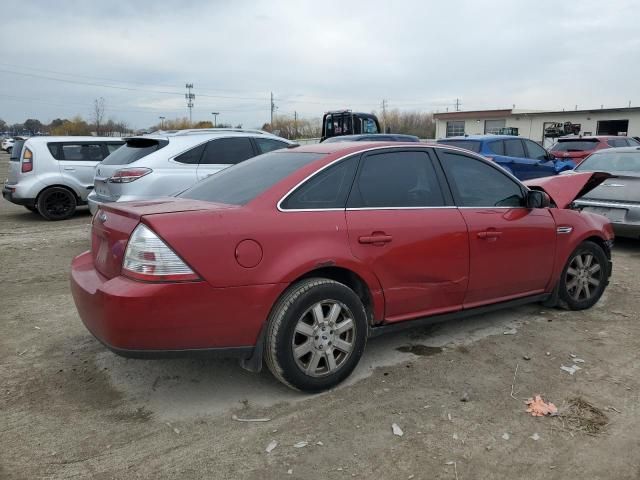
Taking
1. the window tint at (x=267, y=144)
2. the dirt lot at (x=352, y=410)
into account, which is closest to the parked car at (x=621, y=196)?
the dirt lot at (x=352, y=410)

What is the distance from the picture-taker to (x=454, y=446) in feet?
9.52

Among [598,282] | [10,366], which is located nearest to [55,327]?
[10,366]

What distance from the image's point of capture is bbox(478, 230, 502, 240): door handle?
13.6 ft

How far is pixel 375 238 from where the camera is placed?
141 inches

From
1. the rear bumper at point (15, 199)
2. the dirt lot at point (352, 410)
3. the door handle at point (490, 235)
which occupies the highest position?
the door handle at point (490, 235)

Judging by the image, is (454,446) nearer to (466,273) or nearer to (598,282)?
(466,273)

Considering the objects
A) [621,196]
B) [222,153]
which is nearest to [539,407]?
[621,196]

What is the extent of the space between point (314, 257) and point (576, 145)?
15.1 meters

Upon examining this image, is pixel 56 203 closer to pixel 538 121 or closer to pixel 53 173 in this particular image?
pixel 53 173

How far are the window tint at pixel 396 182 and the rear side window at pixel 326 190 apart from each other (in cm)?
6

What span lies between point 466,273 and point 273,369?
1660mm

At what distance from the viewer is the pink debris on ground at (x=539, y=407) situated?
10.6 feet

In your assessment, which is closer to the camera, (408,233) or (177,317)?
(177,317)

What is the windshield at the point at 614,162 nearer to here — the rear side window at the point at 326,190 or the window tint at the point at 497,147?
the window tint at the point at 497,147
